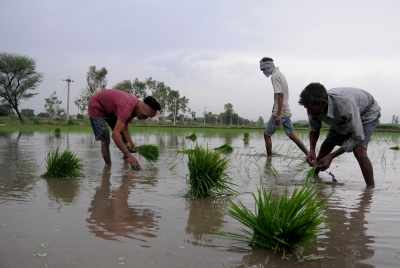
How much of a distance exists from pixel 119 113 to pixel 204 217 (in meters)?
2.71

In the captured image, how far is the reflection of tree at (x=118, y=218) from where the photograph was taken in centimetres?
265

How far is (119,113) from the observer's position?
548cm

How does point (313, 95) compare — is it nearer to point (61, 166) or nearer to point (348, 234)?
point (348, 234)

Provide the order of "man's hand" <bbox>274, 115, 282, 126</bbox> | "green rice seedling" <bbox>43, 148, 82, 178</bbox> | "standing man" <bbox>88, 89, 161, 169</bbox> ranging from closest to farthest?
"green rice seedling" <bbox>43, 148, 82, 178</bbox>
"standing man" <bbox>88, 89, 161, 169</bbox>
"man's hand" <bbox>274, 115, 282, 126</bbox>

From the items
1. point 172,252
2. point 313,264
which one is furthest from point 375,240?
point 172,252

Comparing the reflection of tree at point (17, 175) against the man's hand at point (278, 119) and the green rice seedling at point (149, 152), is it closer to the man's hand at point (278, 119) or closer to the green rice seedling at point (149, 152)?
the green rice seedling at point (149, 152)

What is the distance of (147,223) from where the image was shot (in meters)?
2.90

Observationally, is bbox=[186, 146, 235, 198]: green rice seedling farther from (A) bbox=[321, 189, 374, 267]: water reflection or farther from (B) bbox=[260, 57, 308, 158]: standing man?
(B) bbox=[260, 57, 308, 158]: standing man

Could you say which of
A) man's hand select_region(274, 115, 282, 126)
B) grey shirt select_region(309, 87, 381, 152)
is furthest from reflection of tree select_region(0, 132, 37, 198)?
man's hand select_region(274, 115, 282, 126)

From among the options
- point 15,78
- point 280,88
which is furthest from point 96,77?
point 280,88

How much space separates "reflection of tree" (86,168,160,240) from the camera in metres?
2.65

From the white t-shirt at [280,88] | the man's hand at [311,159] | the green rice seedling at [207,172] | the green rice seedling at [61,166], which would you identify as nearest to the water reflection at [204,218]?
the green rice seedling at [207,172]

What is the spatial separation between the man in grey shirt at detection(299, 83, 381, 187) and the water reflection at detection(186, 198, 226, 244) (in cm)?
121

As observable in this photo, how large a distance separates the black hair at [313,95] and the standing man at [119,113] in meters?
2.00
